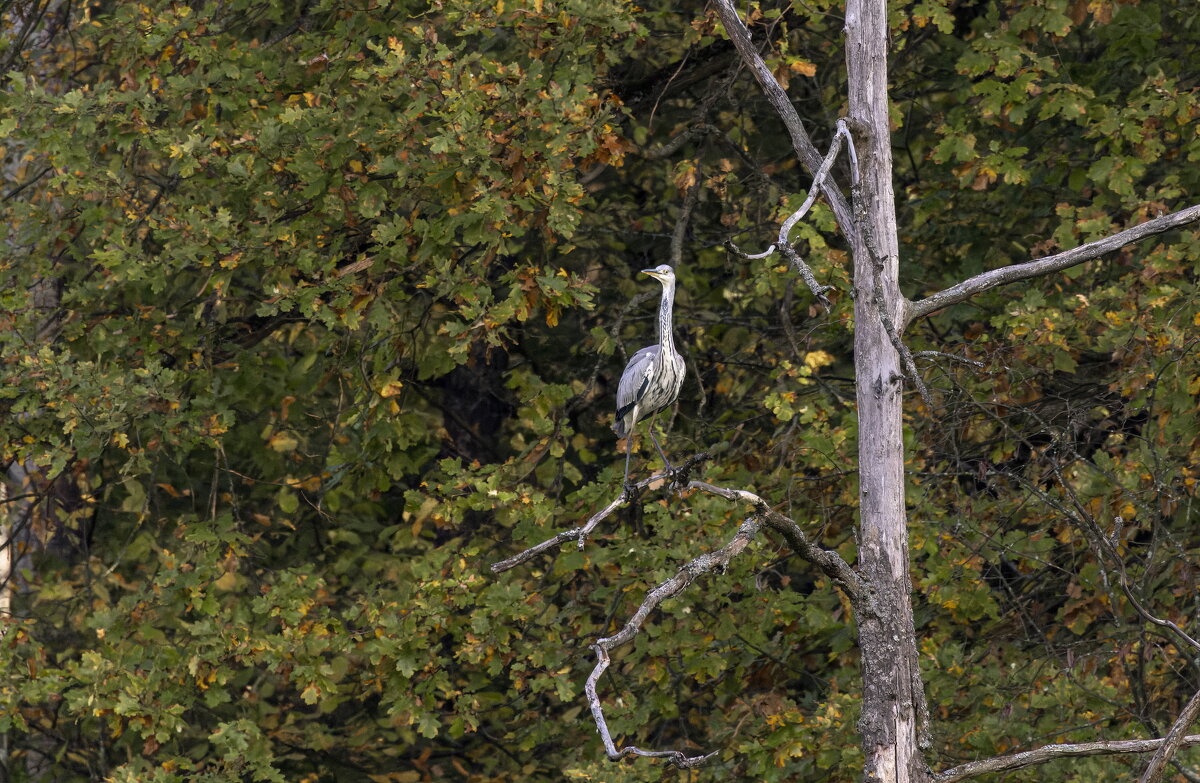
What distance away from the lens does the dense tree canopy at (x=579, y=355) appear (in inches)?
303

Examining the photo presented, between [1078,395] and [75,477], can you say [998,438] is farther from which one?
[75,477]

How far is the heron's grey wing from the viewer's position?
5715mm

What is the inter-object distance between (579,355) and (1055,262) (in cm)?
557

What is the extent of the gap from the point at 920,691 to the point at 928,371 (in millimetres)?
4012

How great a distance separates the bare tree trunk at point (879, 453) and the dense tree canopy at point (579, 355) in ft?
6.92

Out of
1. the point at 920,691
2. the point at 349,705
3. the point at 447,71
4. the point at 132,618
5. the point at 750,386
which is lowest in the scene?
the point at 349,705

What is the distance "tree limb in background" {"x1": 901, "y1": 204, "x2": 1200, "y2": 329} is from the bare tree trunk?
164 mm

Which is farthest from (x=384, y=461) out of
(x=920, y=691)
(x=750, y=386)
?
(x=920, y=691)

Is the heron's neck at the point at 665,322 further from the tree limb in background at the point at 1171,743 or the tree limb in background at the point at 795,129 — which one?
the tree limb in background at the point at 1171,743

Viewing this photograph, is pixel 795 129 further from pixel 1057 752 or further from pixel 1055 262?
pixel 1057 752

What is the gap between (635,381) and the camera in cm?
576

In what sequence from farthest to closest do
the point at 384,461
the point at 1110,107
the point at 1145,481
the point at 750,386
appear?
1. the point at 750,386
2. the point at 384,461
3. the point at 1110,107
4. the point at 1145,481

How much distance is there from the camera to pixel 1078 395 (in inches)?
341

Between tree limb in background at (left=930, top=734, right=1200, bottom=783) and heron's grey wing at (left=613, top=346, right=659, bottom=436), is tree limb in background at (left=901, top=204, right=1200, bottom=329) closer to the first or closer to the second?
heron's grey wing at (left=613, top=346, right=659, bottom=436)
